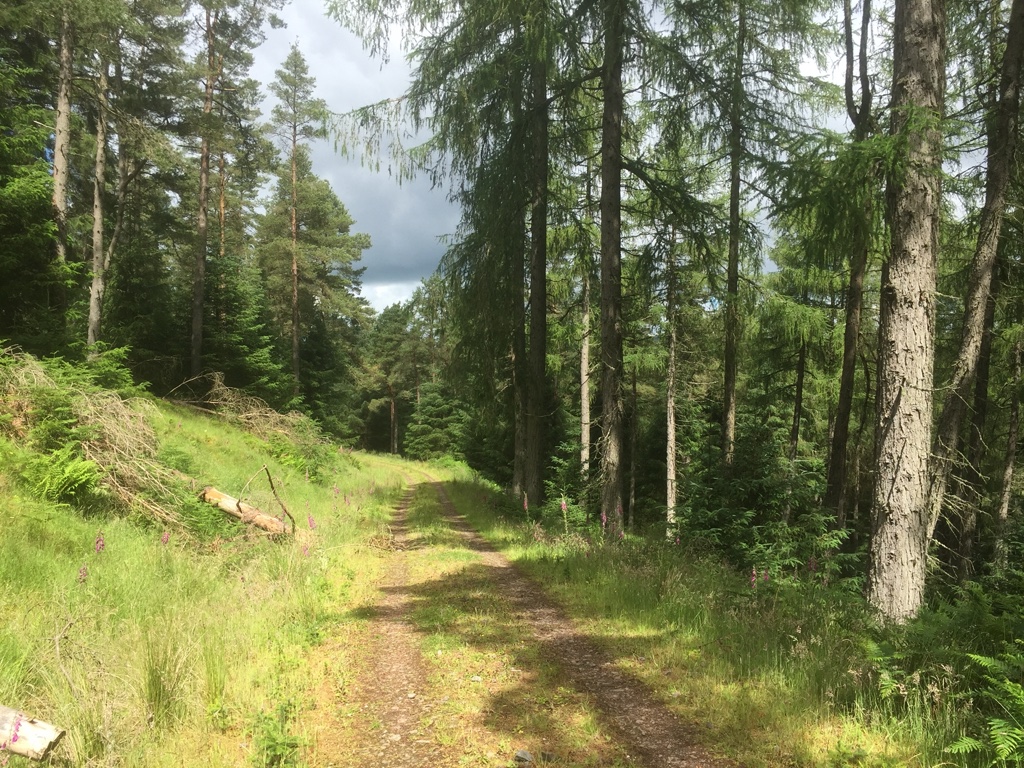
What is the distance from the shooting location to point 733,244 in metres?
11.4

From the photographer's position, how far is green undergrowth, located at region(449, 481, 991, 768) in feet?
10.3

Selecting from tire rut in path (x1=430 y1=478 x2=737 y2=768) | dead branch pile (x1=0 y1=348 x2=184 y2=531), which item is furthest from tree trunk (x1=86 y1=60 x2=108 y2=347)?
tire rut in path (x1=430 y1=478 x2=737 y2=768)

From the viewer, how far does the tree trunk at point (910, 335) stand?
5047mm

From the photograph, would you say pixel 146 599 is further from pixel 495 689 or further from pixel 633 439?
pixel 633 439

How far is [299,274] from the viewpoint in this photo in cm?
2880

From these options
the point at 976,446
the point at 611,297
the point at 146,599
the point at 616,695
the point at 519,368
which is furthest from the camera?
the point at 519,368

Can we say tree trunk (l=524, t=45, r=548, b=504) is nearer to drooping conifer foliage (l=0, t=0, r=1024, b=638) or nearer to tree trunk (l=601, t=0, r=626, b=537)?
drooping conifer foliage (l=0, t=0, r=1024, b=638)

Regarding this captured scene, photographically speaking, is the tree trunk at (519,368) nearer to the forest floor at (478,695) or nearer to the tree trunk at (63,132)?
the forest floor at (478,695)

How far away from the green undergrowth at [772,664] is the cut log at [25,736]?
151 inches

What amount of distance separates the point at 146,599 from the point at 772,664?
236 inches

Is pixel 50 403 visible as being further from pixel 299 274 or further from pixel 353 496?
pixel 299 274

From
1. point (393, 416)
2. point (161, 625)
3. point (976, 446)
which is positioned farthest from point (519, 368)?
point (393, 416)

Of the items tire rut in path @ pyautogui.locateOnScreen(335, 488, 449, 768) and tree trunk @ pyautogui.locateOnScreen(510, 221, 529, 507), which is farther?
tree trunk @ pyautogui.locateOnScreen(510, 221, 529, 507)

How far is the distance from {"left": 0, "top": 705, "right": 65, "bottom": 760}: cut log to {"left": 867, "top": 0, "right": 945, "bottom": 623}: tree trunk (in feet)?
21.0
